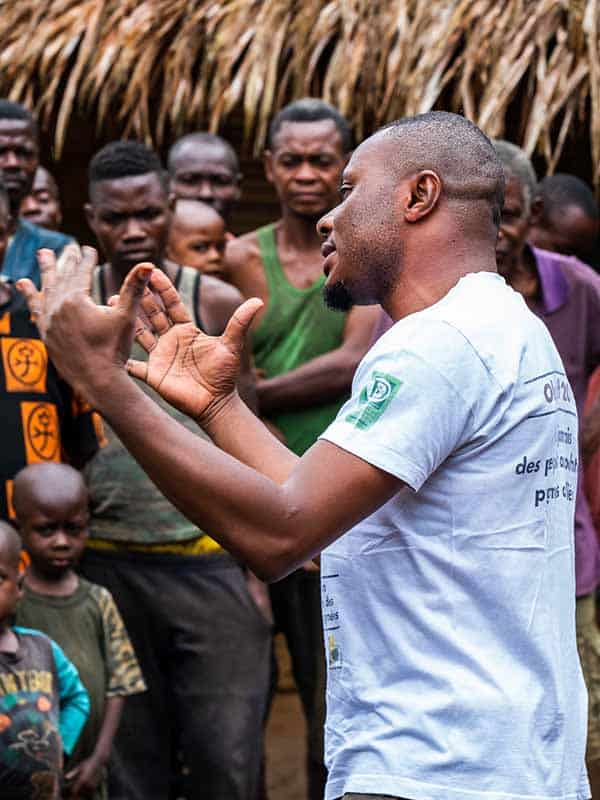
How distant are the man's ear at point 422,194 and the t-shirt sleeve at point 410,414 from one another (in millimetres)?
255

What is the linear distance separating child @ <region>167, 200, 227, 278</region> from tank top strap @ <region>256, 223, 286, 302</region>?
13.3 inches

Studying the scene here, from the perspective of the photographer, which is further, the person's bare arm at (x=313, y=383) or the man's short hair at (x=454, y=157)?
the person's bare arm at (x=313, y=383)

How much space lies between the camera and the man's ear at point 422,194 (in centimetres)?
254

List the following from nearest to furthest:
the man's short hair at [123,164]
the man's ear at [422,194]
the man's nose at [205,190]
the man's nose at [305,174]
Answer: the man's ear at [422,194], the man's short hair at [123,164], the man's nose at [305,174], the man's nose at [205,190]

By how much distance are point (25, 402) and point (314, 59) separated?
8.80 ft

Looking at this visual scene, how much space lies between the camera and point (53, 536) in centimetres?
468

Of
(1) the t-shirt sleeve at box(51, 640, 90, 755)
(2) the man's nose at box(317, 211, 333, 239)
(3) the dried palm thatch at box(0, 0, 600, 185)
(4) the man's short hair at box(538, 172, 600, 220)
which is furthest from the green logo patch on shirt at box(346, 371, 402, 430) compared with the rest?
(4) the man's short hair at box(538, 172, 600, 220)

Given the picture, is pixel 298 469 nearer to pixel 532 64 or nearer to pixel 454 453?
pixel 454 453

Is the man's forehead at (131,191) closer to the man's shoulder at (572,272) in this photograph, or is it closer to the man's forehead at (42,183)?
the man's shoulder at (572,272)

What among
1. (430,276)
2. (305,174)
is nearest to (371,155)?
(430,276)

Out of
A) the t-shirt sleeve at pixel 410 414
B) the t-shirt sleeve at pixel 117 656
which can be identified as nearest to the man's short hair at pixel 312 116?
the t-shirt sleeve at pixel 117 656

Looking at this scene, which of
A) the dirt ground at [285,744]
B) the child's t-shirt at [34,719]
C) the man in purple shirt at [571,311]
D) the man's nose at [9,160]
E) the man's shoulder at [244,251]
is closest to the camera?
the child's t-shirt at [34,719]

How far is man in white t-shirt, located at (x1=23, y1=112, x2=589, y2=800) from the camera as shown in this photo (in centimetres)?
233

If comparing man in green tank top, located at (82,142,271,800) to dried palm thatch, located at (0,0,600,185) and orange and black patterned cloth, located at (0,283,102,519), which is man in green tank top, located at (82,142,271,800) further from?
dried palm thatch, located at (0,0,600,185)
